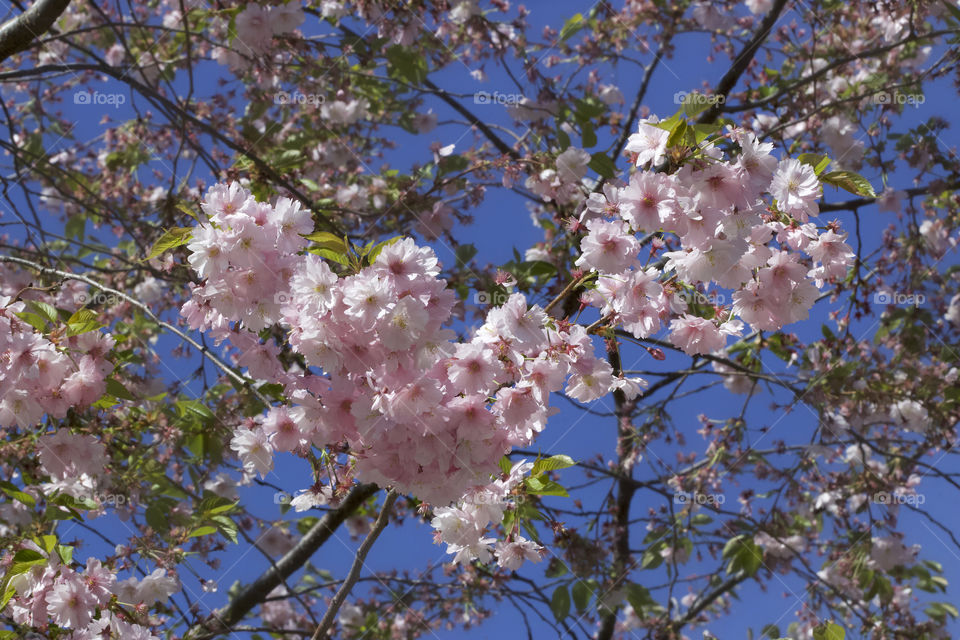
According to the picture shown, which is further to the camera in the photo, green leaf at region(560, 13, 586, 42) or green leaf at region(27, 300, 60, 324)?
green leaf at region(560, 13, 586, 42)

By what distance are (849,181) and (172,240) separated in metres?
1.42

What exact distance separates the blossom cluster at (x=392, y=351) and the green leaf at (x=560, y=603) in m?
1.87

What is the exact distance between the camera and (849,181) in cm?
173

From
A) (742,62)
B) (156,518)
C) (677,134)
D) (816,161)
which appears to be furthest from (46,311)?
(742,62)

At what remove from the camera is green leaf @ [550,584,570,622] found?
10.6 feet

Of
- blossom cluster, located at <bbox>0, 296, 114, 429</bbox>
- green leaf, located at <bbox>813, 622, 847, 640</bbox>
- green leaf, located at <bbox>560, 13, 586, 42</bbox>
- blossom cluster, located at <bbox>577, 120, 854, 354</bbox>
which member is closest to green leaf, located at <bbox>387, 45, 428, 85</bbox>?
green leaf, located at <bbox>560, 13, 586, 42</bbox>

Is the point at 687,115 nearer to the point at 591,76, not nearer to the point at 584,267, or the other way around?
the point at 584,267

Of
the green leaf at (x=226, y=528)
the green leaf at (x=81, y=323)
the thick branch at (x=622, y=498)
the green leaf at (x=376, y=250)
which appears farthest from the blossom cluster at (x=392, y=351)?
the thick branch at (x=622, y=498)

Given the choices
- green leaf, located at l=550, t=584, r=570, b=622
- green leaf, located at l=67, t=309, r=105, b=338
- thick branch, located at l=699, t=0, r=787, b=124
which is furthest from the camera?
thick branch, located at l=699, t=0, r=787, b=124

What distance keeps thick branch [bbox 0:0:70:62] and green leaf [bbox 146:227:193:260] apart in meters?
1.36

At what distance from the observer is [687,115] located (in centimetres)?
153

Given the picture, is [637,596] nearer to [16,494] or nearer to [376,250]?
[16,494]

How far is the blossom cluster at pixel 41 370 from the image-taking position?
6.27ft

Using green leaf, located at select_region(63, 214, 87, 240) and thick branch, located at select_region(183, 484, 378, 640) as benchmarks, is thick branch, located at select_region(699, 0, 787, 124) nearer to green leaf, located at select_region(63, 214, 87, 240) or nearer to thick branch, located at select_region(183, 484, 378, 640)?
thick branch, located at select_region(183, 484, 378, 640)
